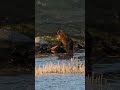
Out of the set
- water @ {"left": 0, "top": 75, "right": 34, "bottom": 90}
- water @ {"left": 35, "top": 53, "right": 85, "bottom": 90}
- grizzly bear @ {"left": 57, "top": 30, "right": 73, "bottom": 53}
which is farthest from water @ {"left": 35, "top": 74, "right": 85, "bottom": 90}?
grizzly bear @ {"left": 57, "top": 30, "right": 73, "bottom": 53}

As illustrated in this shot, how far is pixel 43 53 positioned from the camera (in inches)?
361

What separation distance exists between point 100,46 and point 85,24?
18.6 inches

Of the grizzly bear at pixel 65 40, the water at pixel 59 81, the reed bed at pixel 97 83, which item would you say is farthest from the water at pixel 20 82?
the reed bed at pixel 97 83

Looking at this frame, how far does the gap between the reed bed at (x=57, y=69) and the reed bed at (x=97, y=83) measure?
20cm

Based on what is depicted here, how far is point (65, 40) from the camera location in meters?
9.20

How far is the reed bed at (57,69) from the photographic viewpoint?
29.9 feet

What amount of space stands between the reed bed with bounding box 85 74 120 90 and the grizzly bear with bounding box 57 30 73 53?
2.00 ft

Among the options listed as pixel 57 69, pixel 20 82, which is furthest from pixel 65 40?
pixel 20 82

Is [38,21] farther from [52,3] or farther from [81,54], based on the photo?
[81,54]

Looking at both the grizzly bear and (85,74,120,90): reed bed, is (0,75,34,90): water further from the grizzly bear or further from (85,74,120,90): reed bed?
(85,74,120,90): reed bed

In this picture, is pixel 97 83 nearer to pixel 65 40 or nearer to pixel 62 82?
pixel 62 82

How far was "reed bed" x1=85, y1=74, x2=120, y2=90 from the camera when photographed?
30.0 feet

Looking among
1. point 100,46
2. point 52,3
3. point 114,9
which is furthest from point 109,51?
point 52,3

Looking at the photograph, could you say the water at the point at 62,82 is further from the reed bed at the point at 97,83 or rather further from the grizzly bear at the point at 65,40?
the grizzly bear at the point at 65,40
